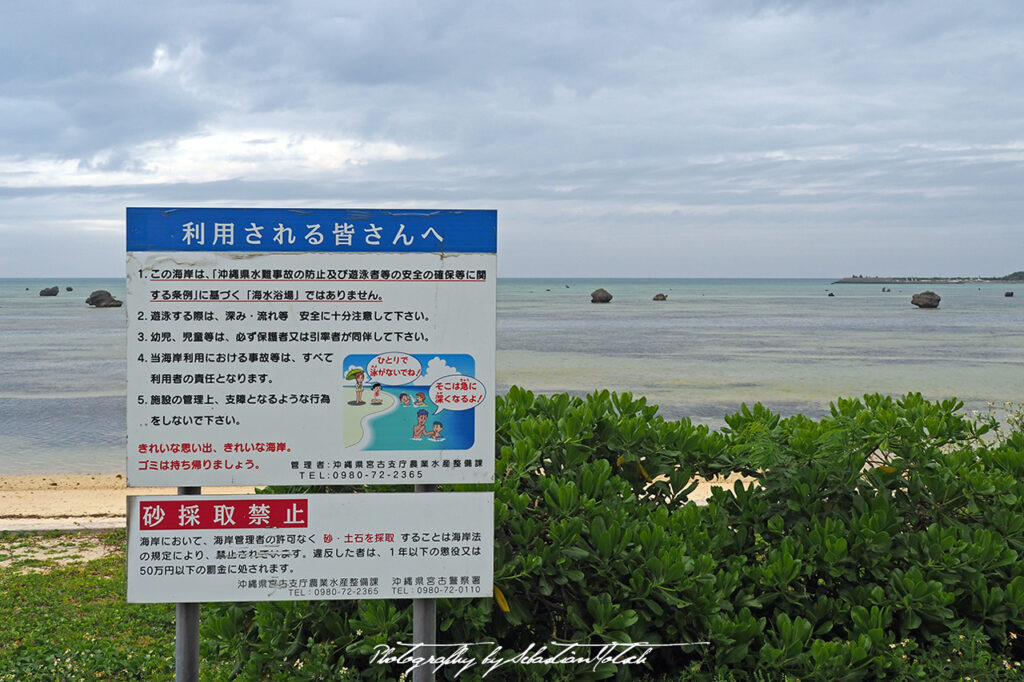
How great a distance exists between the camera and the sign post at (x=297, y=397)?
3473 mm

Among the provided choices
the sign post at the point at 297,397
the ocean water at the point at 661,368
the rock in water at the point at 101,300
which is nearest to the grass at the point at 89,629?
the sign post at the point at 297,397

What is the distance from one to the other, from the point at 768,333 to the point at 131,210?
178 feet

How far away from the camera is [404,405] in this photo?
3467 millimetres

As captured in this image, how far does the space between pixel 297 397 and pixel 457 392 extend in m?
0.67

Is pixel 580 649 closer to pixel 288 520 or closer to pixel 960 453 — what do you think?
pixel 288 520

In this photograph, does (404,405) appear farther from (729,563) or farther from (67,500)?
(67,500)

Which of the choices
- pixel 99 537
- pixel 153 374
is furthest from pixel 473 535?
pixel 99 537

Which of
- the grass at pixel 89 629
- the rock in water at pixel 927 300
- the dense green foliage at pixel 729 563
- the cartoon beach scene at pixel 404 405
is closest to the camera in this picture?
the cartoon beach scene at pixel 404 405

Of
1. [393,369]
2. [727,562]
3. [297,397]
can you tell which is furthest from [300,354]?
[727,562]

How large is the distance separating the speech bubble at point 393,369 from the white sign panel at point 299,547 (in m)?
0.49

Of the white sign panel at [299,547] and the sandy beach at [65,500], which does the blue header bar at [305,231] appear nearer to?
the white sign panel at [299,547]

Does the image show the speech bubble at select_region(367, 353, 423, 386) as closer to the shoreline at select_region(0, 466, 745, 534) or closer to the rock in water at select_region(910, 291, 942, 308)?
the shoreline at select_region(0, 466, 745, 534)

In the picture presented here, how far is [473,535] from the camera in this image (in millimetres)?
3537

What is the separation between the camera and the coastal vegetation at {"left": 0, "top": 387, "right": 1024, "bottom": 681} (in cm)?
374
